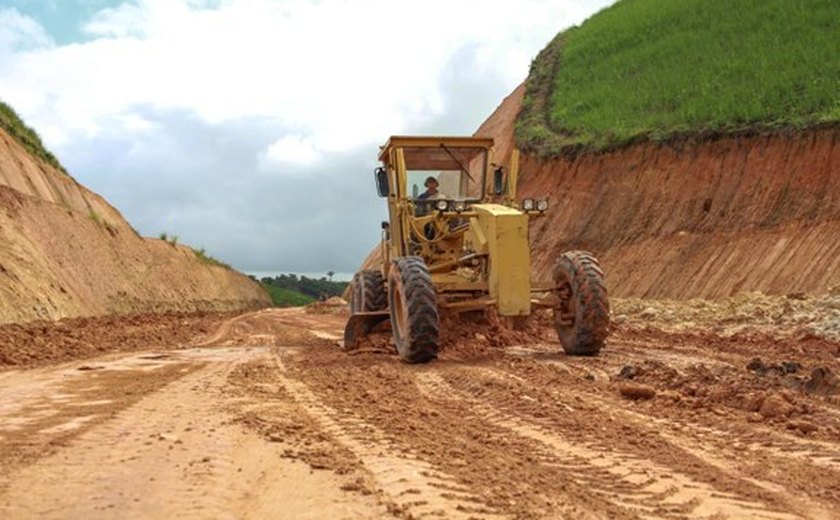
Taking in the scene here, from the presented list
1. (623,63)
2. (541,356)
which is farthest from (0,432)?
(623,63)

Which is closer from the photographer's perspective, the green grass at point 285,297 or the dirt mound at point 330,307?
the dirt mound at point 330,307

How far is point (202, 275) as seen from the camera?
139 ft

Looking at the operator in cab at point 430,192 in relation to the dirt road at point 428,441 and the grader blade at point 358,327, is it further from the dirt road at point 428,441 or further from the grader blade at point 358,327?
the dirt road at point 428,441

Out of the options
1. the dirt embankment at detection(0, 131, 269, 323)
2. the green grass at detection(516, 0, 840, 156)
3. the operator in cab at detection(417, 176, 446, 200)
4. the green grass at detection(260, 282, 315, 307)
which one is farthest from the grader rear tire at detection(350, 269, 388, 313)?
the green grass at detection(260, 282, 315, 307)

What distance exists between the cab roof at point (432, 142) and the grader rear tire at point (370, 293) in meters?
1.82

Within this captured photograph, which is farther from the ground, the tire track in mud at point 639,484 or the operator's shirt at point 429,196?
the operator's shirt at point 429,196

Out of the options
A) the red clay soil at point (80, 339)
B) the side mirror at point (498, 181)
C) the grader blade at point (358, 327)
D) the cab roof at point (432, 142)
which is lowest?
the red clay soil at point (80, 339)

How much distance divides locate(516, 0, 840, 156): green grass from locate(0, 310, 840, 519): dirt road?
15.1m

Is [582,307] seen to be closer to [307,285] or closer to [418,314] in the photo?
[418,314]

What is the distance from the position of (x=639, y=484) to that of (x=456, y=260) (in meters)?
7.77

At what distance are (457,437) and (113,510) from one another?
2.38 metres

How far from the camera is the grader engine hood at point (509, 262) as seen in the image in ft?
34.7

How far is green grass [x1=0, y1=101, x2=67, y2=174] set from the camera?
3050 centimetres

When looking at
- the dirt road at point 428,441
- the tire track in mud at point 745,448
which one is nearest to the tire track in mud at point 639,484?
the dirt road at point 428,441
